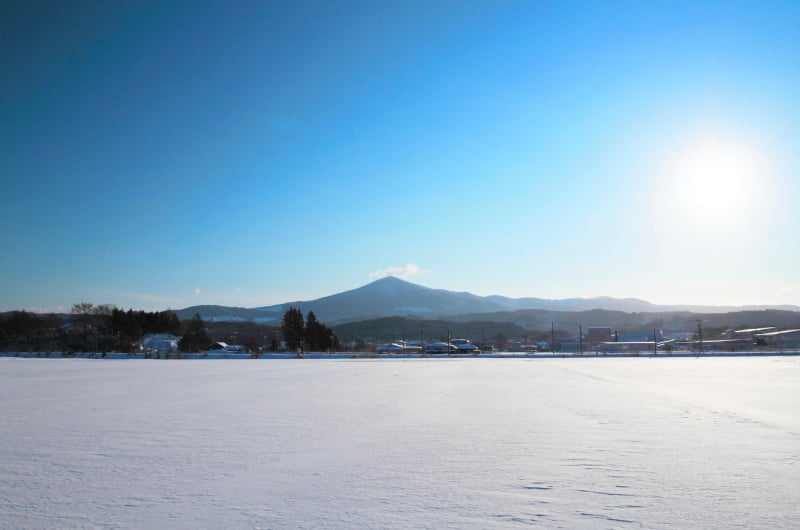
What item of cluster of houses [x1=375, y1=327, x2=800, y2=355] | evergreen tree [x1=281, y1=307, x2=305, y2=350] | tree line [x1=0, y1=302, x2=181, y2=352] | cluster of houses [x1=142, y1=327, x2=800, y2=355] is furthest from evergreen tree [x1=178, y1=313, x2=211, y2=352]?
cluster of houses [x1=375, y1=327, x2=800, y2=355]

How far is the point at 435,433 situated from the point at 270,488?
67.0 inches

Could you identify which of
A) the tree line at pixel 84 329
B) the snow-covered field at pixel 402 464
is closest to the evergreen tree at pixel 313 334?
the tree line at pixel 84 329

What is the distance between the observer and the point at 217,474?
2764 mm

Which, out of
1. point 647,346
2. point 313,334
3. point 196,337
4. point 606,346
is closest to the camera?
point 606,346

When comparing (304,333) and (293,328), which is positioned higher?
(293,328)

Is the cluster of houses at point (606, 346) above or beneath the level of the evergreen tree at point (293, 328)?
beneath

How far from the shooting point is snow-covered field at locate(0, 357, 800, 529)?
6.99 feet

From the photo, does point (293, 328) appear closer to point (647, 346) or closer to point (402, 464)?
point (647, 346)

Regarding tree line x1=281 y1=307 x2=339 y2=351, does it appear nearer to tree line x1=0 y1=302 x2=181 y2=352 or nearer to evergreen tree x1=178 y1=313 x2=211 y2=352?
evergreen tree x1=178 y1=313 x2=211 y2=352

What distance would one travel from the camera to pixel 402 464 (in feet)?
9.74

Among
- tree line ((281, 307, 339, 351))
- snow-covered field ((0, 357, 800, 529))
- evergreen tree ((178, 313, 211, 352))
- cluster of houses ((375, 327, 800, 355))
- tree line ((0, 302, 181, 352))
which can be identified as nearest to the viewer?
snow-covered field ((0, 357, 800, 529))

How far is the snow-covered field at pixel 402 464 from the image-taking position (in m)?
2.13

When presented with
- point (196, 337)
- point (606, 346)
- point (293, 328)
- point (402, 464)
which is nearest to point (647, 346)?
point (606, 346)

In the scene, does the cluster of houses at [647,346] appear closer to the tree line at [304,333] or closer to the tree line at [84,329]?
the tree line at [304,333]
